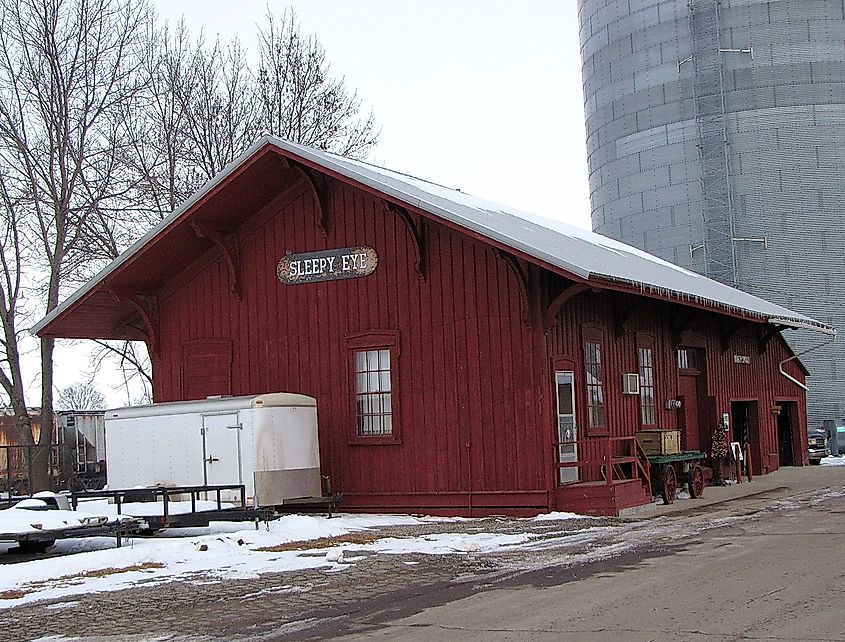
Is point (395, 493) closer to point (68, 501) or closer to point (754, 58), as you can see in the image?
point (68, 501)

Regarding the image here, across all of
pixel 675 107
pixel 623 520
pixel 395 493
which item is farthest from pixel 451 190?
pixel 675 107

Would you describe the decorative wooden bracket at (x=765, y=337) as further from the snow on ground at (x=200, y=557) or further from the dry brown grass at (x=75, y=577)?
the dry brown grass at (x=75, y=577)

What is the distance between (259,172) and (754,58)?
2179 centimetres

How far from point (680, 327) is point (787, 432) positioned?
35.1 ft

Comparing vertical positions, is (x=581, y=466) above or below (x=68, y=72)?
below

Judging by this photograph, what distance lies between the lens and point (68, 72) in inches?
1271

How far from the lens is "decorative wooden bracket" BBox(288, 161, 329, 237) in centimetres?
2133

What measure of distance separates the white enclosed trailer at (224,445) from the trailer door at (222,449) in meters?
0.02

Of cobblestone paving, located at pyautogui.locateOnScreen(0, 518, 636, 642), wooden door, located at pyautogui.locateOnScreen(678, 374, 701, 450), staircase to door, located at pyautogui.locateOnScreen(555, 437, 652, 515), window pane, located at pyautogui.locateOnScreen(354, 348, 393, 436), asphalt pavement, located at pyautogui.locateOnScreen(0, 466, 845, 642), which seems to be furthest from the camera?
wooden door, located at pyautogui.locateOnScreen(678, 374, 701, 450)

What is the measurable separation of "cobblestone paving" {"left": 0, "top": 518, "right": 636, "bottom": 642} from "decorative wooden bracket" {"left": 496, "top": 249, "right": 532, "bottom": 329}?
5.13 m

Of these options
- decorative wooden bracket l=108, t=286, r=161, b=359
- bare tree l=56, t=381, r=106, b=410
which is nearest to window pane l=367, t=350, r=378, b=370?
decorative wooden bracket l=108, t=286, r=161, b=359

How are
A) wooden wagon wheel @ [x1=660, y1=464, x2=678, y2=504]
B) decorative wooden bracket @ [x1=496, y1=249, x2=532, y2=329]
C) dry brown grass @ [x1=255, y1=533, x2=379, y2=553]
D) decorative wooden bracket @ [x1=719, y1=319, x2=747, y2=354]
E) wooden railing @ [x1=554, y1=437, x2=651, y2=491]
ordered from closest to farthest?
dry brown grass @ [x1=255, y1=533, x2=379, y2=553]
decorative wooden bracket @ [x1=496, y1=249, x2=532, y2=329]
wooden railing @ [x1=554, y1=437, x2=651, y2=491]
wooden wagon wheel @ [x1=660, y1=464, x2=678, y2=504]
decorative wooden bracket @ [x1=719, y1=319, x2=747, y2=354]

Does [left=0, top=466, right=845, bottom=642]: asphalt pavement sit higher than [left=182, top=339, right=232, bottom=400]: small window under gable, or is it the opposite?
[left=182, top=339, right=232, bottom=400]: small window under gable

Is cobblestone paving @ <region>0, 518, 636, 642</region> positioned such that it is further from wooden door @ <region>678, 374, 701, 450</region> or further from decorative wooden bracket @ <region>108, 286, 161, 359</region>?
wooden door @ <region>678, 374, 701, 450</region>
